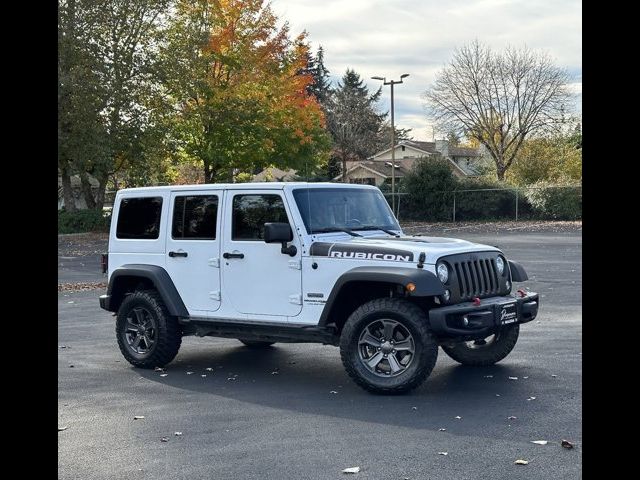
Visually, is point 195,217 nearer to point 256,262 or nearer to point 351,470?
point 256,262

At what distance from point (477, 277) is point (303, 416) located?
2346 millimetres

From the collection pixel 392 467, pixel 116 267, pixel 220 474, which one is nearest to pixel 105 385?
pixel 116 267

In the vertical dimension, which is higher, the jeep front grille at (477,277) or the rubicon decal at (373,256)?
the rubicon decal at (373,256)

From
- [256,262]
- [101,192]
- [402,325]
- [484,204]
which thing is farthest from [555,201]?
[402,325]

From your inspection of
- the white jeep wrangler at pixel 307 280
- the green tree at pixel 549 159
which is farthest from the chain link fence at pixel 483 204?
the white jeep wrangler at pixel 307 280

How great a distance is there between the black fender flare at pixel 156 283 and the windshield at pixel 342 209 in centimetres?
173

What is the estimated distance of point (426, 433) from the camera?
673 centimetres

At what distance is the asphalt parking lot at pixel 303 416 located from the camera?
589cm

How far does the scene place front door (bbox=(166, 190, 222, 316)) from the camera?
9.34 meters

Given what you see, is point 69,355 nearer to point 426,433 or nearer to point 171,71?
point 426,433

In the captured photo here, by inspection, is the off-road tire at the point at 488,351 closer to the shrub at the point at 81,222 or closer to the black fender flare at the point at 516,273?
the black fender flare at the point at 516,273

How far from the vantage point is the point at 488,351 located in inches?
377

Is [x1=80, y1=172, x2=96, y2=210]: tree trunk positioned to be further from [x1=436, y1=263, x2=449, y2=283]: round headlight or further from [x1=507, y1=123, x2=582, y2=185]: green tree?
[x1=436, y1=263, x2=449, y2=283]: round headlight
